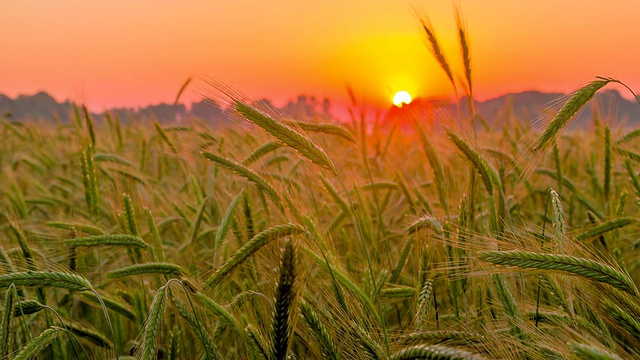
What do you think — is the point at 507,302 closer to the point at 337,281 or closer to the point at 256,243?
the point at 337,281

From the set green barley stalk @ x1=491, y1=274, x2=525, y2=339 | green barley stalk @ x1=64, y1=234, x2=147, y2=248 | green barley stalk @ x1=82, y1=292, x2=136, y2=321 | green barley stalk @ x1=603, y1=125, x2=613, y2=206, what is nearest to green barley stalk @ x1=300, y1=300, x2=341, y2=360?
green barley stalk @ x1=491, y1=274, x2=525, y2=339

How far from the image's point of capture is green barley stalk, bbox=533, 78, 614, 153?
1.61m

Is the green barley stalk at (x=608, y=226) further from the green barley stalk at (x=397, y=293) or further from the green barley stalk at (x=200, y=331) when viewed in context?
the green barley stalk at (x=200, y=331)

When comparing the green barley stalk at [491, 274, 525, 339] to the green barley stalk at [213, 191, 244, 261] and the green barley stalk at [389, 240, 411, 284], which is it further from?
the green barley stalk at [213, 191, 244, 261]

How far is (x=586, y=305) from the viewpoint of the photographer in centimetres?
137

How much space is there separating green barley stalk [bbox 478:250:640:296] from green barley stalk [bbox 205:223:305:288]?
47 cm

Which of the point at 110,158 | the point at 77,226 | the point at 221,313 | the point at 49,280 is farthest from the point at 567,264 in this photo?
the point at 110,158

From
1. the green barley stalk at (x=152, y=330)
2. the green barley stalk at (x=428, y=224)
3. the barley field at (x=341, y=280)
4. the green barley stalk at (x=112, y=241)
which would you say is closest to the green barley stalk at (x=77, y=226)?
the barley field at (x=341, y=280)

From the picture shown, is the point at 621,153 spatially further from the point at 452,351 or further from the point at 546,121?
the point at 452,351

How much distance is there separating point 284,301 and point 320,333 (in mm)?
270

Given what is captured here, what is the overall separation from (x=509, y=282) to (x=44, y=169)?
4703mm

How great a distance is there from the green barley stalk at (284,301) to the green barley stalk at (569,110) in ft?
3.35

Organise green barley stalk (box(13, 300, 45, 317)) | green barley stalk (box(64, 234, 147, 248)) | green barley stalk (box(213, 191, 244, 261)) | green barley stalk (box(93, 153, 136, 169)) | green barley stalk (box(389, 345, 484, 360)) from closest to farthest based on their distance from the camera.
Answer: green barley stalk (box(389, 345, 484, 360)) → green barley stalk (box(13, 300, 45, 317)) → green barley stalk (box(64, 234, 147, 248)) → green barley stalk (box(213, 191, 244, 261)) → green barley stalk (box(93, 153, 136, 169))

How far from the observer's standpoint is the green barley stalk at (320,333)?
1.21 m
